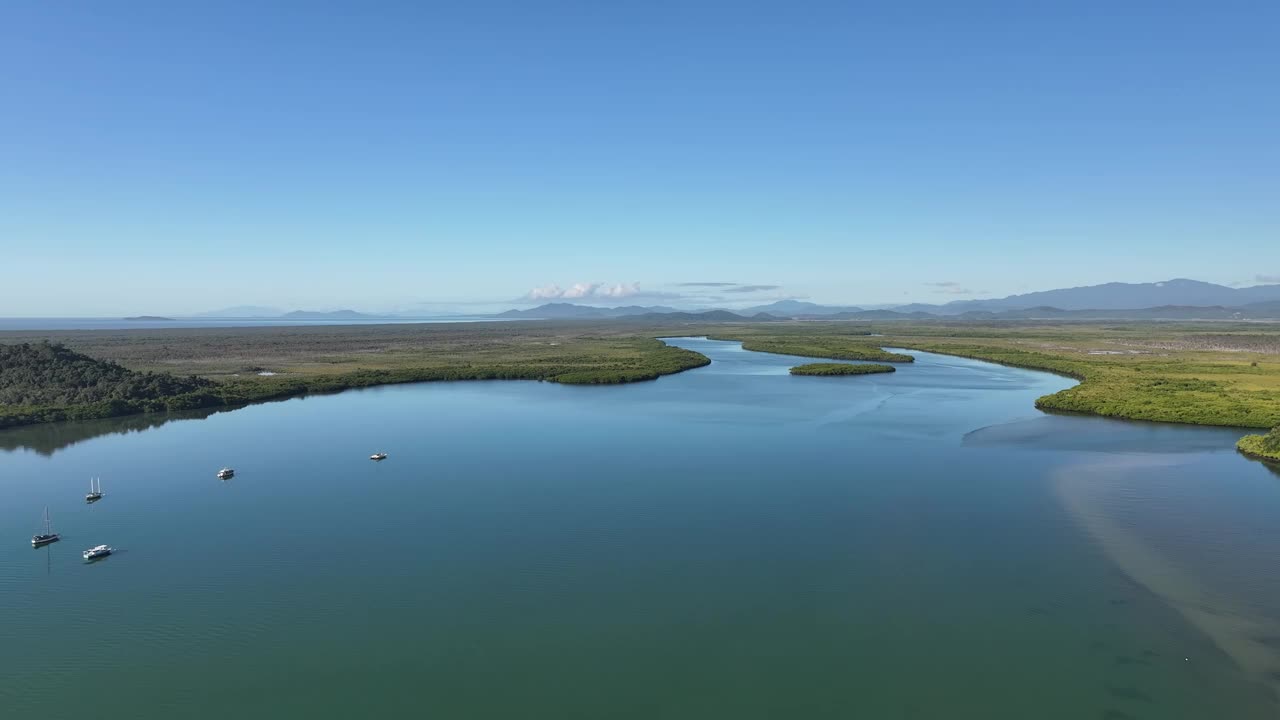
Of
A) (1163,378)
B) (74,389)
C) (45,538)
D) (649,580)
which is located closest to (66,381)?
(74,389)

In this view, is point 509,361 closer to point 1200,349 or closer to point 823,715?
point 823,715

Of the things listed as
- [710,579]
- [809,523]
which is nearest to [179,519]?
[710,579]

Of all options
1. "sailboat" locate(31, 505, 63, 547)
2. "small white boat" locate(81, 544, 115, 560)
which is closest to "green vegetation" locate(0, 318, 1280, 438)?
"sailboat" locate(31, 505, 63, 547)

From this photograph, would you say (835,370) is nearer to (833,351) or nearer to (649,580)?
(833,351)

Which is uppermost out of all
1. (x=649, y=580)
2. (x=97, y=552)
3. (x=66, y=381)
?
(x=66, y=381)

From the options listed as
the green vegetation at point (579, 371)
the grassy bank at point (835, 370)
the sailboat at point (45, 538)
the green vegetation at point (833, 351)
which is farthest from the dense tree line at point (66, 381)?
the green vegetation at point (833, 351)
